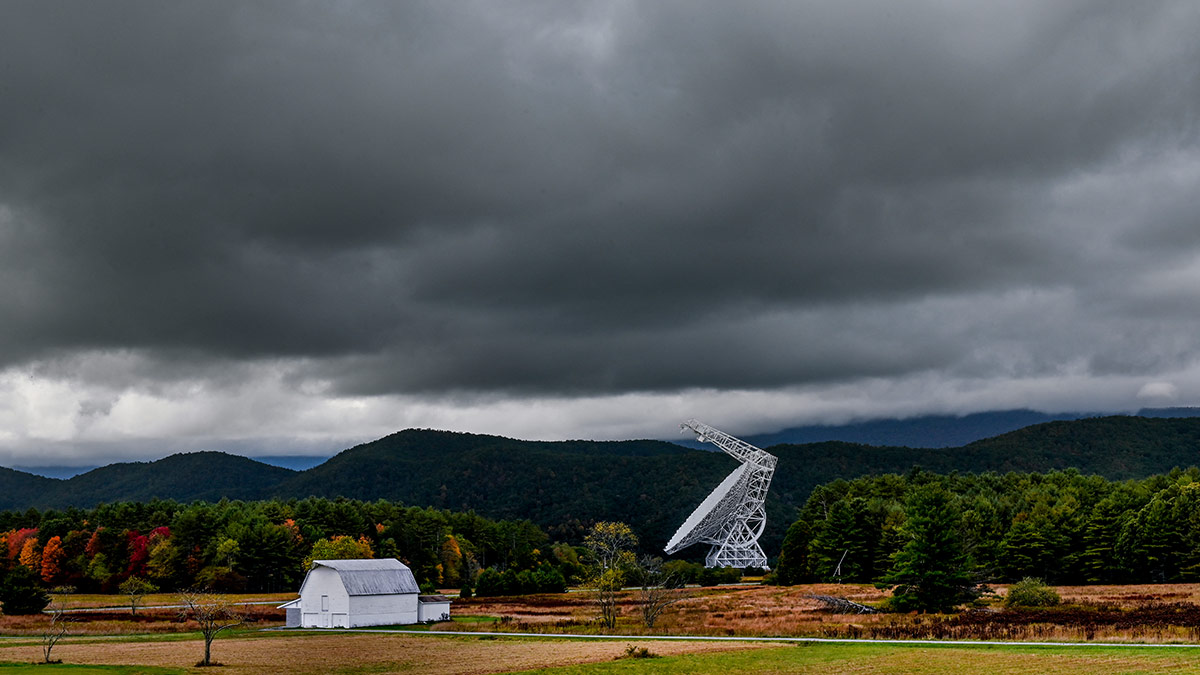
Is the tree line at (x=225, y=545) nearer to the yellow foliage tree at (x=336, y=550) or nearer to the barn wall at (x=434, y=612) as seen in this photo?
the yellow foliage tree at (x=336, y=550)

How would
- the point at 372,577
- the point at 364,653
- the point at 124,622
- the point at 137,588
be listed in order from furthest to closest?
the point at 137,588 → the point at 372,577 → the point at 124,622 → the point at 364,653

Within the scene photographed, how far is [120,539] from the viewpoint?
113m

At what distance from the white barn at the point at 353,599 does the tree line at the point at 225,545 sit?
31819 millimetres

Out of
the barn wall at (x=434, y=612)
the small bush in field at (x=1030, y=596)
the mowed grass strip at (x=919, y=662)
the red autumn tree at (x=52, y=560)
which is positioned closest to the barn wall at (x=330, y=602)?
the barn wall at (x=434, y=612)

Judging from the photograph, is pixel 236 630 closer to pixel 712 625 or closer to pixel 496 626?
pixel 496 626

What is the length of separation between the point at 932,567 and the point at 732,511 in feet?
172

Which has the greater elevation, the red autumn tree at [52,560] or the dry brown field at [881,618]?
the red autumn tree at [52,560]

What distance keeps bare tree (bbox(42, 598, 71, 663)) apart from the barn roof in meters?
17.0

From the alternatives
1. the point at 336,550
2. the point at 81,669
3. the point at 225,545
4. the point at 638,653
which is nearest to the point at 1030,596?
the point at 638,653

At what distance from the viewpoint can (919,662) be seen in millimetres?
32625

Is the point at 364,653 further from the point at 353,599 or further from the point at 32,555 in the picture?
the point at 32,555

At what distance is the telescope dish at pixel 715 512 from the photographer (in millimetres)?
110312

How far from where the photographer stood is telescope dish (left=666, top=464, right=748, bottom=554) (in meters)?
110

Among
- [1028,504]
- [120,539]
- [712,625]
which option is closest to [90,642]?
[712,625]
